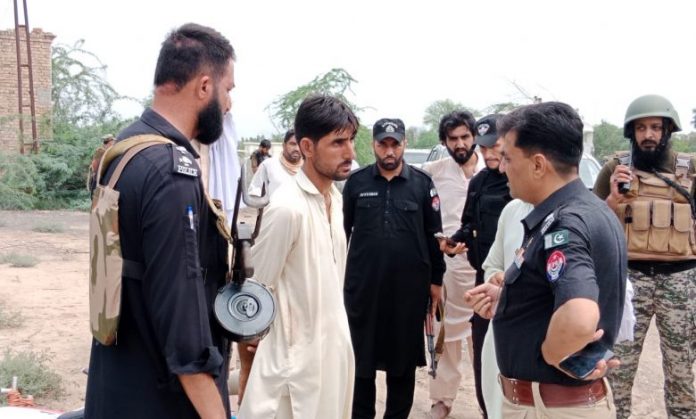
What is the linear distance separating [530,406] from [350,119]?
4.75 ft

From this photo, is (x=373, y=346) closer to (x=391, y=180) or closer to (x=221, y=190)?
(x=391, y=180)

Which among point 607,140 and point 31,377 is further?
point 607,140

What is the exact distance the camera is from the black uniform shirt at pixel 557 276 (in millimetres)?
1972

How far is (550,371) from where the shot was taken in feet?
7.06

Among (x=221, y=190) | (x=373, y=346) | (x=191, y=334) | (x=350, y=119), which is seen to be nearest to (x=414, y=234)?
(x=373, y=346)

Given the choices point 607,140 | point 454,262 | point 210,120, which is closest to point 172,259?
point 210,120

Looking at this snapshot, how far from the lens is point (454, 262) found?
16.5 feet

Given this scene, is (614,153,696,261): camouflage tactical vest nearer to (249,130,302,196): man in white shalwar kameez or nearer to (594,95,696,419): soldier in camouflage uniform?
(594,95,696,419): soldier in camouflage uniform

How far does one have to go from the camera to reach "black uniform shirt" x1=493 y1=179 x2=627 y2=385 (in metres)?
1.97

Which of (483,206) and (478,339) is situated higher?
(483,206)

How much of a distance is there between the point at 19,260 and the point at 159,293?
966cm

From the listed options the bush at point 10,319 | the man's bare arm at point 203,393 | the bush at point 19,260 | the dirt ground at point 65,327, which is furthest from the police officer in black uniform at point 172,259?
the bush at point 19,260

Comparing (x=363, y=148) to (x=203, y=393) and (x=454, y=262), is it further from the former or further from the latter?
(x=203, y=393)

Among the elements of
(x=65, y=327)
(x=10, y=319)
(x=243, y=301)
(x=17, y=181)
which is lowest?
(x=65, y=327)
